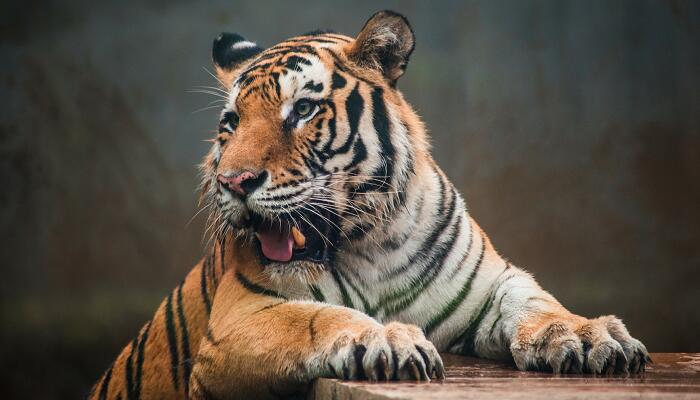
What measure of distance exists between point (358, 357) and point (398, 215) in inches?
24.2

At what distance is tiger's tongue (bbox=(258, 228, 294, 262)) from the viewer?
196 cm

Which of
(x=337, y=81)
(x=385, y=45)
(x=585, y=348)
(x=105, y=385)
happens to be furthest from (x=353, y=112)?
(x=105, y=385)

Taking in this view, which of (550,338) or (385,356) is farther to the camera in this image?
(550,338)

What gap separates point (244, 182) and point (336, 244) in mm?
313

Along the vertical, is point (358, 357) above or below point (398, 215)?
below

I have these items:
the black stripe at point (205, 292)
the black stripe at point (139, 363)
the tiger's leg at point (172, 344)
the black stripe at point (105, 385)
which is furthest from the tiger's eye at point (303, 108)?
the black stripe at point (105, 385)

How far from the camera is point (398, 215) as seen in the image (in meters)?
2.09

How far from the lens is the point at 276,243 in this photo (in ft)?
6.48

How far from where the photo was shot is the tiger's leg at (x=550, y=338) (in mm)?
1679

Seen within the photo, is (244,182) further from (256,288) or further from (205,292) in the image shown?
(205,292)

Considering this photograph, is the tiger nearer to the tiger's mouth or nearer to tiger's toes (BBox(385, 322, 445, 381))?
the tiger's mouth

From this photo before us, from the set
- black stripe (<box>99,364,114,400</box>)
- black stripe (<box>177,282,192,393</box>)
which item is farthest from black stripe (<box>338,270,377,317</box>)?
black stripe (<box>99,364,114,400</box>)

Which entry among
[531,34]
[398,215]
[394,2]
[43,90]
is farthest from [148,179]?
[398,215]

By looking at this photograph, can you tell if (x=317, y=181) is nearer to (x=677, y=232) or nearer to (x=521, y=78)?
(x=521, y=78)
